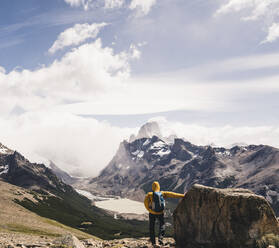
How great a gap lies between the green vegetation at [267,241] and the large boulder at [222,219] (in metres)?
0.48

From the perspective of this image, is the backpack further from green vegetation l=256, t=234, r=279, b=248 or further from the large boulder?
green vegetation l=256, t=234, r=279, b=248

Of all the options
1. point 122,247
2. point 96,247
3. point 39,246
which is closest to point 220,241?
point 122,247

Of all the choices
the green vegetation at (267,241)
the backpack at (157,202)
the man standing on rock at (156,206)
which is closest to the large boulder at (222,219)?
the green vegetation at (267,241)

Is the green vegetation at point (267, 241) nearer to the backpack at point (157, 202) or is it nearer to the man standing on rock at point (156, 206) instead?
the man standing on rock at point (156, 206)

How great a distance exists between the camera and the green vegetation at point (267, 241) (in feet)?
77.2

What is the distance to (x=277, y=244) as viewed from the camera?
2317 centimetres

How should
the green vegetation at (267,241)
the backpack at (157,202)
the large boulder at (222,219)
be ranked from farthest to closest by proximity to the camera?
the backpack at (157,202)
the large boulder at (222,219)
the green vegetation at (267,241)

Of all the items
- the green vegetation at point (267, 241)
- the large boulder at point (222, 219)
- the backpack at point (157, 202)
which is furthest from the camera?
the backpack at point (157, 202)

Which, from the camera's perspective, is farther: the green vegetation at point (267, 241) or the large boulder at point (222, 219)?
the large boulder at point (222, 219)

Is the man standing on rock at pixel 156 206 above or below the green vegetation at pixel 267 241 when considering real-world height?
above

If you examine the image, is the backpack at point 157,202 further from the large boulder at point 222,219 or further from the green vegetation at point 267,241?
the green vegetation at point 267,241

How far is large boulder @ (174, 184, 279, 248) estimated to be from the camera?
2527cm

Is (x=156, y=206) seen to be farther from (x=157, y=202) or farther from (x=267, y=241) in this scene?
(x=267, y=241)

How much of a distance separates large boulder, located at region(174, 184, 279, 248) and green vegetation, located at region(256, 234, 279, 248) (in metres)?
0.48
